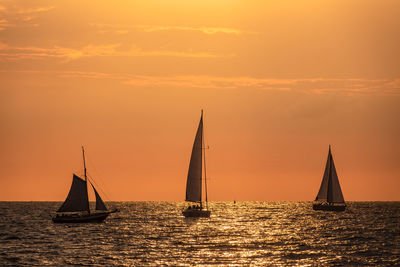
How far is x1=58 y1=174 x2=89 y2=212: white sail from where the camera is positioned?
126 metres

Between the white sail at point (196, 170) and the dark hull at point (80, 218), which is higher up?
the white sail at point (196, 170)

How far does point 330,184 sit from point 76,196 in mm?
77614

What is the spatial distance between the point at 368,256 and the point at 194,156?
193 feet

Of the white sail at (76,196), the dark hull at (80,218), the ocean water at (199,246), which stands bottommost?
the ocean water at (199,246)

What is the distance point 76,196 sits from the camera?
12638 cm

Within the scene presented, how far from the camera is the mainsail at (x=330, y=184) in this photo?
18134cm

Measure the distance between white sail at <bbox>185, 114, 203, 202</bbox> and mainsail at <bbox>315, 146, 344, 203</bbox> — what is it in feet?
188

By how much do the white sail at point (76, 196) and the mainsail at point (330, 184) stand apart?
75706 millimetres

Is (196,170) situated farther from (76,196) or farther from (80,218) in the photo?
(80,218)

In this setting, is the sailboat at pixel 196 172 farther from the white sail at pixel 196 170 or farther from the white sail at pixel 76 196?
the white sail at pixel 76 196

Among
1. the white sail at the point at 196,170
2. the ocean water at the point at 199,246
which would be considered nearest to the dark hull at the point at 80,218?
the ocean water at the point at 199,246

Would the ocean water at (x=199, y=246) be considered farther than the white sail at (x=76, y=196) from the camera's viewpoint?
No

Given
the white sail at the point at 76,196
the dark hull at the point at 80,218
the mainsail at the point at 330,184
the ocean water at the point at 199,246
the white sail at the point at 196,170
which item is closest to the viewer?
the ocean water at the point at 199,246

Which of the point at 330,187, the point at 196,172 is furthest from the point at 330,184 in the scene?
the point at 196,172
